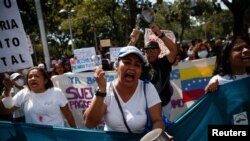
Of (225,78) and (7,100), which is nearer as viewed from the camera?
(225,78)

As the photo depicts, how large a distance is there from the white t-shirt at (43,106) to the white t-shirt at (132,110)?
144 centimetres

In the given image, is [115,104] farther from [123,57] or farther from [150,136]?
[150,136]

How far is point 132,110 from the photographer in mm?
3186

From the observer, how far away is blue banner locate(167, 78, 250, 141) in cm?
353

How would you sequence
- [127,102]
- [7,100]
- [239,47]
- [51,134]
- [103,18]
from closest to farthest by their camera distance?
[127,102], [239,47], [51,134], [7,100], [103,18]

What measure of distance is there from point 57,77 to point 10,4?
3513mm

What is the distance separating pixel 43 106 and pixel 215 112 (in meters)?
1.90

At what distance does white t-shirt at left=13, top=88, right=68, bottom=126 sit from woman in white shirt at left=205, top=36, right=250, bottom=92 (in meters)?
1.83

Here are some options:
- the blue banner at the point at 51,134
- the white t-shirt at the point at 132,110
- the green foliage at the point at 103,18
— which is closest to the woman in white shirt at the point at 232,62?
the white t-shirt at the point at 132,110

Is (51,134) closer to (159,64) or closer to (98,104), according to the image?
(98,104)

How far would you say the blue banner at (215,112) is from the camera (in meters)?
3.53

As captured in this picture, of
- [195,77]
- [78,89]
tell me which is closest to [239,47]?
[195,77]

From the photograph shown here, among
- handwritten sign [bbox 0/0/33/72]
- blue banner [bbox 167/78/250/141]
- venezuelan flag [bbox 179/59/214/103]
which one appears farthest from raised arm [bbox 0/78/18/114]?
venezuelan flag [bbox 179/59/214/103]

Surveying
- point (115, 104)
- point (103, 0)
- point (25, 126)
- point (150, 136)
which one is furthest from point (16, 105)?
point (103, 0)
